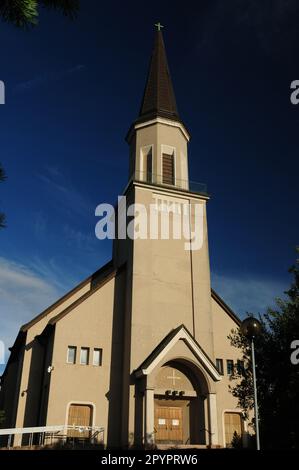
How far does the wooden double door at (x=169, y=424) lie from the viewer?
77.6ft

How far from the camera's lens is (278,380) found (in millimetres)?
14625

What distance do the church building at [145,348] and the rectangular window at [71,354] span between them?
0.18ft

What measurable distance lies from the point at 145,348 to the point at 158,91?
20.6 metres

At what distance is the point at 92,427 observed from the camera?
23125 mm

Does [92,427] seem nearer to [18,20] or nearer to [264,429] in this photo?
[264,429]

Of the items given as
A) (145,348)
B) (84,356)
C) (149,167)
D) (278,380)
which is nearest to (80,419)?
(84,356)

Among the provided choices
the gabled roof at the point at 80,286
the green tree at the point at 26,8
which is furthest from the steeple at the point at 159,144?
the green tree at the point at 26,8

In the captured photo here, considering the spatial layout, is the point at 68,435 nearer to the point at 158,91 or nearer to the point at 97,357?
the point at 97,357

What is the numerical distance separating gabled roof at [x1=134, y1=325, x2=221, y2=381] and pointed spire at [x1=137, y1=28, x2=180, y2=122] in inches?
635

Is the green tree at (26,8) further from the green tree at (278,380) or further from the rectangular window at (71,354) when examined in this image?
the rectangular window at (71,354)

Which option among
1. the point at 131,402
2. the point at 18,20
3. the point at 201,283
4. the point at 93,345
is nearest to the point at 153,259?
the point at 201,283

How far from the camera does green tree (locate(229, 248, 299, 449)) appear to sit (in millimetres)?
13508

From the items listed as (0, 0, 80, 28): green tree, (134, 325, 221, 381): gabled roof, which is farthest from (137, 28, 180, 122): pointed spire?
(0, 0, 80, 28): green tree

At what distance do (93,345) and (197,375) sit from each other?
240 inches
